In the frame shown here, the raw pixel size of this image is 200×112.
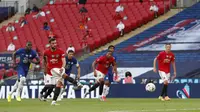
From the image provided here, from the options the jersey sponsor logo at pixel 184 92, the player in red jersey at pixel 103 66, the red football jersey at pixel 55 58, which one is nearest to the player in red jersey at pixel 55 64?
the red football jersey at pixel 55 58

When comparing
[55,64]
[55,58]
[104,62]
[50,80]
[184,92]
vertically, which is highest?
[104,62]

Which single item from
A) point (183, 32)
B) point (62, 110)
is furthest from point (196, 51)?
point (62, 110)

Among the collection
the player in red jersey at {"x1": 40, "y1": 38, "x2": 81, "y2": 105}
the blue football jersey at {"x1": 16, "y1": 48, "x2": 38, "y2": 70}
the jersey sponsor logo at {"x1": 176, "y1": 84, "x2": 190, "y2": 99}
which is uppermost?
the blue football jersey at {"x1": 16, "y1": 48, "x2": 38, "y2": 70}

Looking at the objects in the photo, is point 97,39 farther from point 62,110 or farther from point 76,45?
point 62,110

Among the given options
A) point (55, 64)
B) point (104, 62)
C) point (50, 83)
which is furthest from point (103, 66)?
point (55, 64)

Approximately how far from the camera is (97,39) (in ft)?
147

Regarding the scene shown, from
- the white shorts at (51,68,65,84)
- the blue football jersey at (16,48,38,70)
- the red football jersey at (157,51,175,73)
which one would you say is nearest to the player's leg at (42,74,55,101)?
the white shorts at (51,68,65,84)

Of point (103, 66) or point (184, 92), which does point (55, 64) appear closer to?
point (103, 66)

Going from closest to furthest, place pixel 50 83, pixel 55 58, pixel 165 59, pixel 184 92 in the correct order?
1. pixel 55 58
2. pixel 50 83
3. pixel 165 59
4. pixel 184 92

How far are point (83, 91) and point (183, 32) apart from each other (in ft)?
42.9

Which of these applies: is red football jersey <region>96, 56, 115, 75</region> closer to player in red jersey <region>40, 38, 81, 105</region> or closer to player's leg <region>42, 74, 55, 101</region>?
player's leg <region>42, 74, 55, 101</region>

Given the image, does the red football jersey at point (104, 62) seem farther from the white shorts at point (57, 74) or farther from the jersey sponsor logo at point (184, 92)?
the jersey sponsor logo at point (184, 92)

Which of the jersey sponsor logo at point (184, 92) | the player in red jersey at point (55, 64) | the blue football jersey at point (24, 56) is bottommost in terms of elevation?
the jersey sponsor logo at point (184, 92)

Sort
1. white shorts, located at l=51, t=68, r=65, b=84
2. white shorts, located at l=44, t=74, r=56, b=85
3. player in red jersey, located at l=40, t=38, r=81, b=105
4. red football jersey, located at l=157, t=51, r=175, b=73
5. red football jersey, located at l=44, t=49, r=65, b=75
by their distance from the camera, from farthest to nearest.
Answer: red football jersey, located at l=157, t=51, r=175, b=73 < red football jersey, located at l=44, t=49, r=65, b=75 < white shorts, located at l=44, t=74, r=56, b=85 < player in red jersey, located at l=40, t=38, r=81, b=105 < white shorts, located at l=51, t=68, r=65, b=84
